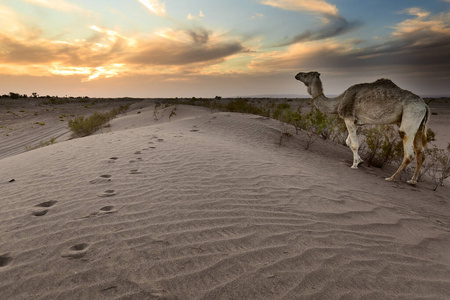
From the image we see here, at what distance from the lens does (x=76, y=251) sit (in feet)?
7.16

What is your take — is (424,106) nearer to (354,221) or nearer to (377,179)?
(377,179)

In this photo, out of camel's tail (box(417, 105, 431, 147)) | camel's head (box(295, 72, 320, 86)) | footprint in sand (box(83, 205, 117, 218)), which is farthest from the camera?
camel's head (box(295, 72, 320, 86))

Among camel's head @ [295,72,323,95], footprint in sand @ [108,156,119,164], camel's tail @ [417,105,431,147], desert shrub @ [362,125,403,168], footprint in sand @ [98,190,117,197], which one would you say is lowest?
desert shrub @ [362,125,403,168]

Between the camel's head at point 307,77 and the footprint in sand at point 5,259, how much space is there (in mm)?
6968

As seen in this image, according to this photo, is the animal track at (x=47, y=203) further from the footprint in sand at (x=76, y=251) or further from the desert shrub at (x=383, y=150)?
the desert shrub at (x=383, y=150)

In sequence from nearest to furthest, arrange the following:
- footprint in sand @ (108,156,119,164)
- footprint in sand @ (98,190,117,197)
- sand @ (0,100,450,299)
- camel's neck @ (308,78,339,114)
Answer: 1. sand @ (0,100,450,299)
2. footprint in sand @ (98,190,117,197)
3. footprint in sand @ (108,156,119,164)
4. camel's neck @ (308,78,339,114)

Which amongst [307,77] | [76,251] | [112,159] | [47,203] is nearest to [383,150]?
[307,77]

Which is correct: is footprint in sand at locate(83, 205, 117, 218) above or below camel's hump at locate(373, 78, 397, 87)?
below

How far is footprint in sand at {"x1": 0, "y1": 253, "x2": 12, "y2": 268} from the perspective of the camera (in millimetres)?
2012

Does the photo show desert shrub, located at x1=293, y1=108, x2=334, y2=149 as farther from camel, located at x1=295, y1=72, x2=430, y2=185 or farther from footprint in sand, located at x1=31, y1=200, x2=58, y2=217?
footprint in sand, located at x1=31, y1=200, x2=58, y2=217

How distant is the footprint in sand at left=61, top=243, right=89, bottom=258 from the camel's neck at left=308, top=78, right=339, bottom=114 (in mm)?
6120

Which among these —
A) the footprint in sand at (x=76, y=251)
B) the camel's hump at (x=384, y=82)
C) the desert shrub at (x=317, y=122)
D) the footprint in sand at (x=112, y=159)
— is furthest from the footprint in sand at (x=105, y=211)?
the desert shrub at (x=317, y=122)

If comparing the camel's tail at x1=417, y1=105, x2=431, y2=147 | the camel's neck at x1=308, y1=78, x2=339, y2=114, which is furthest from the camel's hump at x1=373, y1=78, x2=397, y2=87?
the camel's neck at x1=308, y1=78, x2=339, y2=114

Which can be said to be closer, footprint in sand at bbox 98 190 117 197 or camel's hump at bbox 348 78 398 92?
footprint in sand at bbox 98 190 117 197
